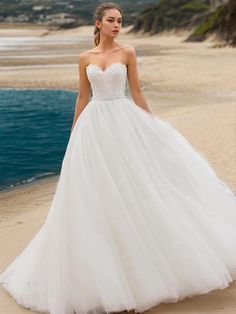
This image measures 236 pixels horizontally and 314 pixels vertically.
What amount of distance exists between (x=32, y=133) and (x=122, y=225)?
11.0m

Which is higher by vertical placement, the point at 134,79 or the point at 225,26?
the point at 134,79

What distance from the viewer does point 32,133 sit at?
15.0 meters

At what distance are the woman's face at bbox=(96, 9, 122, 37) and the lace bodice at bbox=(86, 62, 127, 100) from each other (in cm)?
27

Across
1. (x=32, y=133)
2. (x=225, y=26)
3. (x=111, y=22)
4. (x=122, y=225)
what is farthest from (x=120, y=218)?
(x=225, y=26)

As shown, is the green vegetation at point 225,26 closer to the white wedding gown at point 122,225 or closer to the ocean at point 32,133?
the ocean at point 32,133

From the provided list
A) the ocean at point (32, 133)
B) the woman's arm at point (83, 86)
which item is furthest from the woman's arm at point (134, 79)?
the ocean at point (32, 133)

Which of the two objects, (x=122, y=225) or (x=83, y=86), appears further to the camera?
(x=83, y=86)

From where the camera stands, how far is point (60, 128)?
15.7 m

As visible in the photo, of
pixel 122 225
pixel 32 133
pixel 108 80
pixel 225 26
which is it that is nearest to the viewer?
pixel 122 225

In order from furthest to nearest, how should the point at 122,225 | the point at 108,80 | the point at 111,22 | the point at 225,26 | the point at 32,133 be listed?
the point at 225,26 → the point at 32,133 → the point at 111,22 → the point at 108,80 → the point at 122,225

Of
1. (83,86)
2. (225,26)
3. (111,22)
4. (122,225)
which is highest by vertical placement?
(111,22)

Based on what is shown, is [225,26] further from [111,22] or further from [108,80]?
[108,80]

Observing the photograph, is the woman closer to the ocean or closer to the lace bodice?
the lace bodice

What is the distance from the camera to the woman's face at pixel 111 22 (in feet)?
15.2
